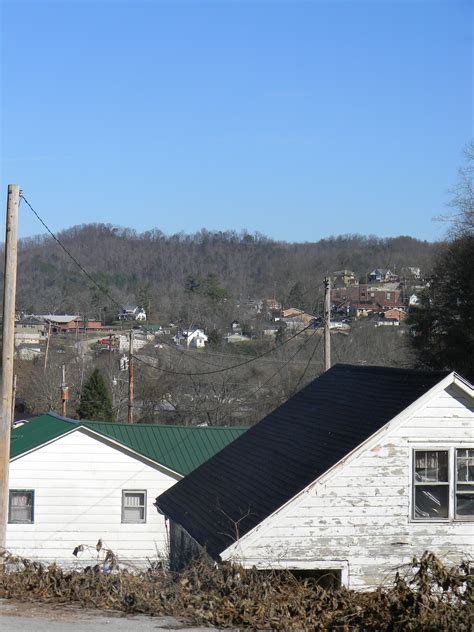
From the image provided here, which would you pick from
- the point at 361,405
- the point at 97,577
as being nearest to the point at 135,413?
the point at 361,405

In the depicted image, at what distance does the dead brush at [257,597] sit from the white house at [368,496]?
358 cm

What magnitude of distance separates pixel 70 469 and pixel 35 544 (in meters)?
2.03

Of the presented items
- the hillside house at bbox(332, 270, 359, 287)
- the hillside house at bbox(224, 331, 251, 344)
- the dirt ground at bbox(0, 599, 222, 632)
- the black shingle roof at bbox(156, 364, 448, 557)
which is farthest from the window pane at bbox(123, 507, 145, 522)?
the hillside house at bbox(332, 270, 359, 287)

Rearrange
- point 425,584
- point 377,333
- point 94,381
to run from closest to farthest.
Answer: point 425,584, point 94,381, point 377,333

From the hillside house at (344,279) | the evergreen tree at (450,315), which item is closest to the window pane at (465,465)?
the evergreen tree at (450,315)

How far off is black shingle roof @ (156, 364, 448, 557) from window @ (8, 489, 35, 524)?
707 centimetres

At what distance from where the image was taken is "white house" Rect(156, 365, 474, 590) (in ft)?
44.7

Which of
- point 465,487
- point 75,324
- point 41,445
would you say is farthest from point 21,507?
point 75,324

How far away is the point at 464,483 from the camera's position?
14539 millimetres

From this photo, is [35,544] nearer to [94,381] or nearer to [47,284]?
[94,381]

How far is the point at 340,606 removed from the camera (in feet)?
28.3

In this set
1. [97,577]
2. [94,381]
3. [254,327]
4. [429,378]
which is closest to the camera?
[97,577]

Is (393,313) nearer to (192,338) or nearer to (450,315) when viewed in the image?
(192,338)

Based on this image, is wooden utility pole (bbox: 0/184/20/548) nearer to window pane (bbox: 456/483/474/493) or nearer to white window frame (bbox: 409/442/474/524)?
white window frame (bbox: 409/442/474/524)
